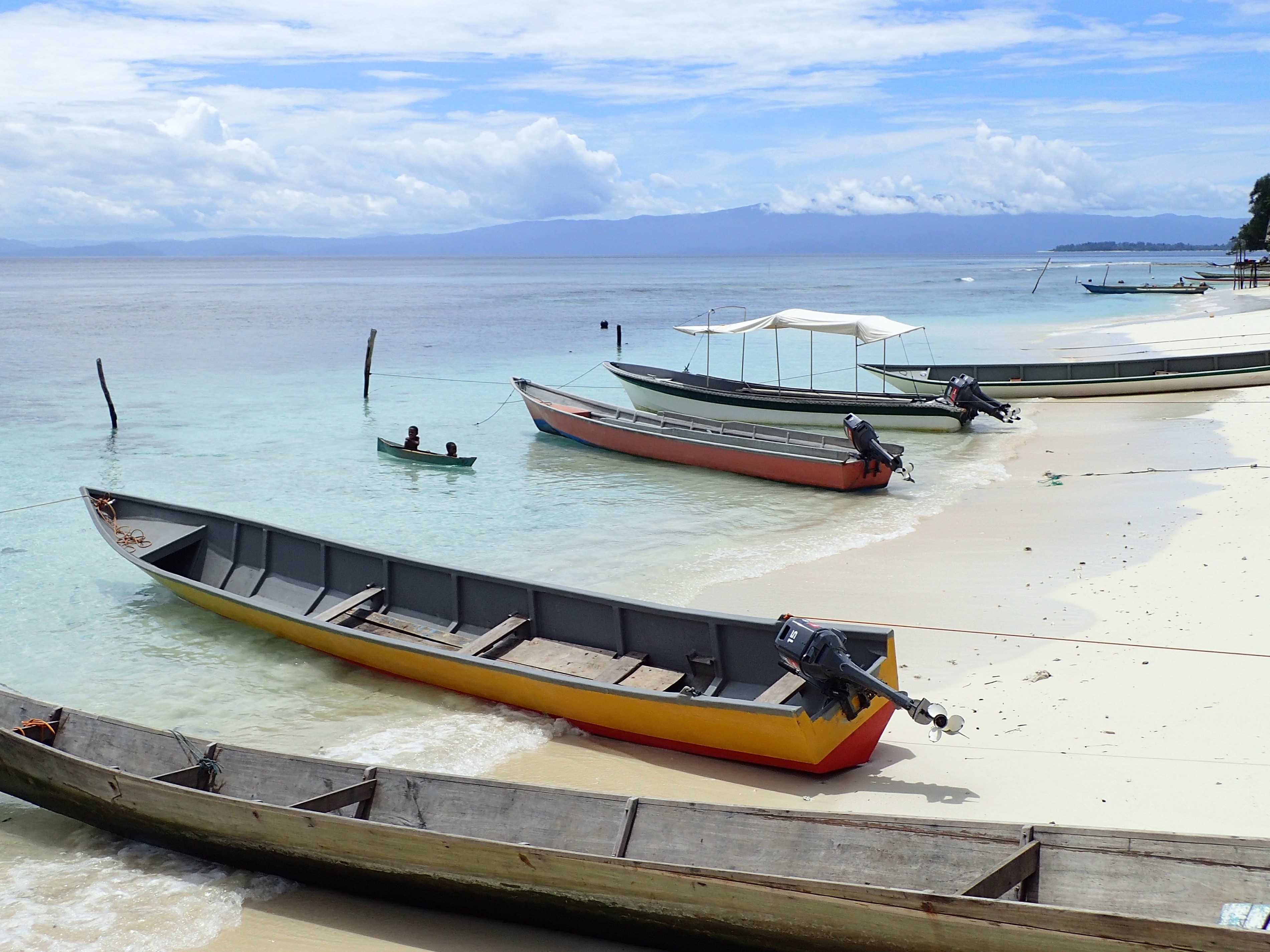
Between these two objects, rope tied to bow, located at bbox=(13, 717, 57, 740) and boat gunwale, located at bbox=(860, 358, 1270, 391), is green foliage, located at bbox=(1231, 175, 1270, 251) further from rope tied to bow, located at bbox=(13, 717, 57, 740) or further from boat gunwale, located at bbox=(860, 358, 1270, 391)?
rope tied to bow, located at bbox=(13, 717, 57, 740)

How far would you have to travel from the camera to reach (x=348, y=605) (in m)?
10.8

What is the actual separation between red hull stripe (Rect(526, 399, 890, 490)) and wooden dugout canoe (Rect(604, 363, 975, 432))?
3739 mm

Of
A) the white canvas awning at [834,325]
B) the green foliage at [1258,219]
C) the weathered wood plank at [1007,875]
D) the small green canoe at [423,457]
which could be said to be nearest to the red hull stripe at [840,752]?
the weathered wood plank at [1007,875]

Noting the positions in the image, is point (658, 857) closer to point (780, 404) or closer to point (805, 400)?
point (780, 404)

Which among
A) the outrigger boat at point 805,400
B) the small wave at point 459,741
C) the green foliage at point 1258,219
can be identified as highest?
the green foliage at point 1258,219

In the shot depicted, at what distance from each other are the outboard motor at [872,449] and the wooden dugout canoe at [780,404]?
20.0ft

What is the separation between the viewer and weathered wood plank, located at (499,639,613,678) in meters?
9.16

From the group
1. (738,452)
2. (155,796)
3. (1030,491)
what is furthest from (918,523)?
(155,796)

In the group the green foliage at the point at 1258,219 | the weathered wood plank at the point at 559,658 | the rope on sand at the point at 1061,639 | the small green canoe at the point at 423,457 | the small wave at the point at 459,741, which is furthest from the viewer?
the green foliage at the point at 1258,219

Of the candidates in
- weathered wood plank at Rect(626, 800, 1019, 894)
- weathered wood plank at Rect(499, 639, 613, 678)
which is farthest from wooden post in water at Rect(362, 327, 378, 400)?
weathered wood plank at Rect(626, 800, 1019, 894)

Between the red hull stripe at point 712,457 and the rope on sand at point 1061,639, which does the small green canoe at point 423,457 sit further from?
A: the rope on sand at point 1061,639

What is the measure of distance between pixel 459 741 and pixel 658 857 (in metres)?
3.32

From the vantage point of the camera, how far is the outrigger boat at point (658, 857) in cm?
493

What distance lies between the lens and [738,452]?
19.6 metres
